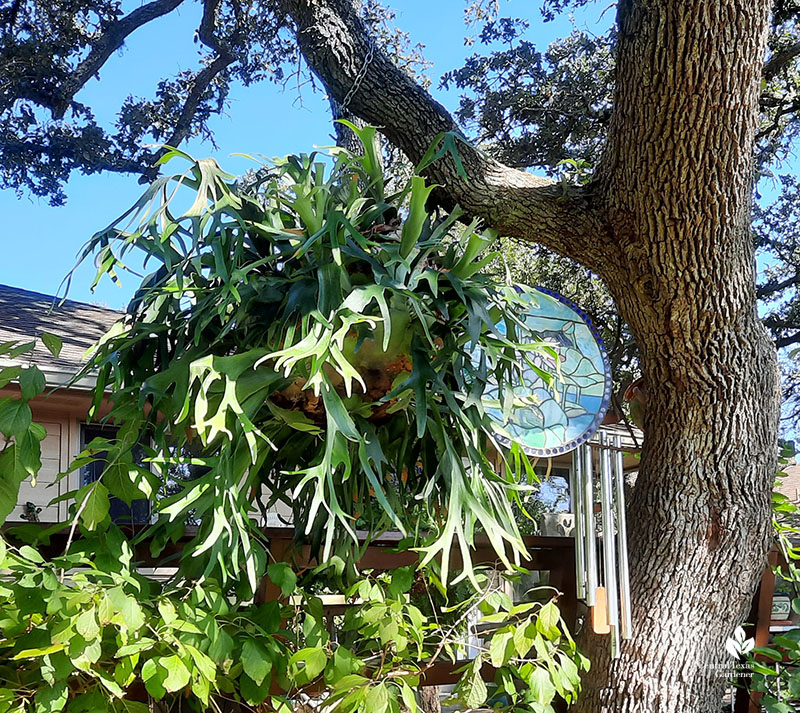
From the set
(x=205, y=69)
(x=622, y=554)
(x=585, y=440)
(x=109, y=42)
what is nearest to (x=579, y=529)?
(x=622, y=554)

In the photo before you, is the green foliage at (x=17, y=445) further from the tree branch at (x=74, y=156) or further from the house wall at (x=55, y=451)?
the tree branch at (x=74, y=156)

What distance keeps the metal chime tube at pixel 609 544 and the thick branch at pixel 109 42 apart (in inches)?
214

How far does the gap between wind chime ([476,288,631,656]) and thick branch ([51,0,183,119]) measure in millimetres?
5014

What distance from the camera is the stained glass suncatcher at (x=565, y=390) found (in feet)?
9.41

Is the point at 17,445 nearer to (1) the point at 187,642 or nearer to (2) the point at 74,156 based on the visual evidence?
(1) the point at 187,642

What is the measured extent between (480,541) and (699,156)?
5.46 ft

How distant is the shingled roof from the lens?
12.5ft

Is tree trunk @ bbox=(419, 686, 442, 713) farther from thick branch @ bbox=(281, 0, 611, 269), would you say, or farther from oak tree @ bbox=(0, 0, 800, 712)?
thick branch @ bbox=(281, 0, 611, 269)

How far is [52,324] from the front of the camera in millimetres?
5086

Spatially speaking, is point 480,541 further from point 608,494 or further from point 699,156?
point 699,156

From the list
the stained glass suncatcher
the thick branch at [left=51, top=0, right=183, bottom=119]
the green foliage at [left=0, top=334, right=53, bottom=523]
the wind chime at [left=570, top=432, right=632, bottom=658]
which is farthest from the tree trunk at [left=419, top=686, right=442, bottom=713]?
the thick branch at [left=51, top=0, right=183, bottom=119]

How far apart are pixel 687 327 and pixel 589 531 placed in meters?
0.90

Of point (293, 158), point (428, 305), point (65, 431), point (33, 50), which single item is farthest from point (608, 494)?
point (33, 50)

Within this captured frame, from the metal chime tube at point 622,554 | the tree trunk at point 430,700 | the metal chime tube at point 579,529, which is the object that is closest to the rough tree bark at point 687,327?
the metal chime tube at point 622,554
